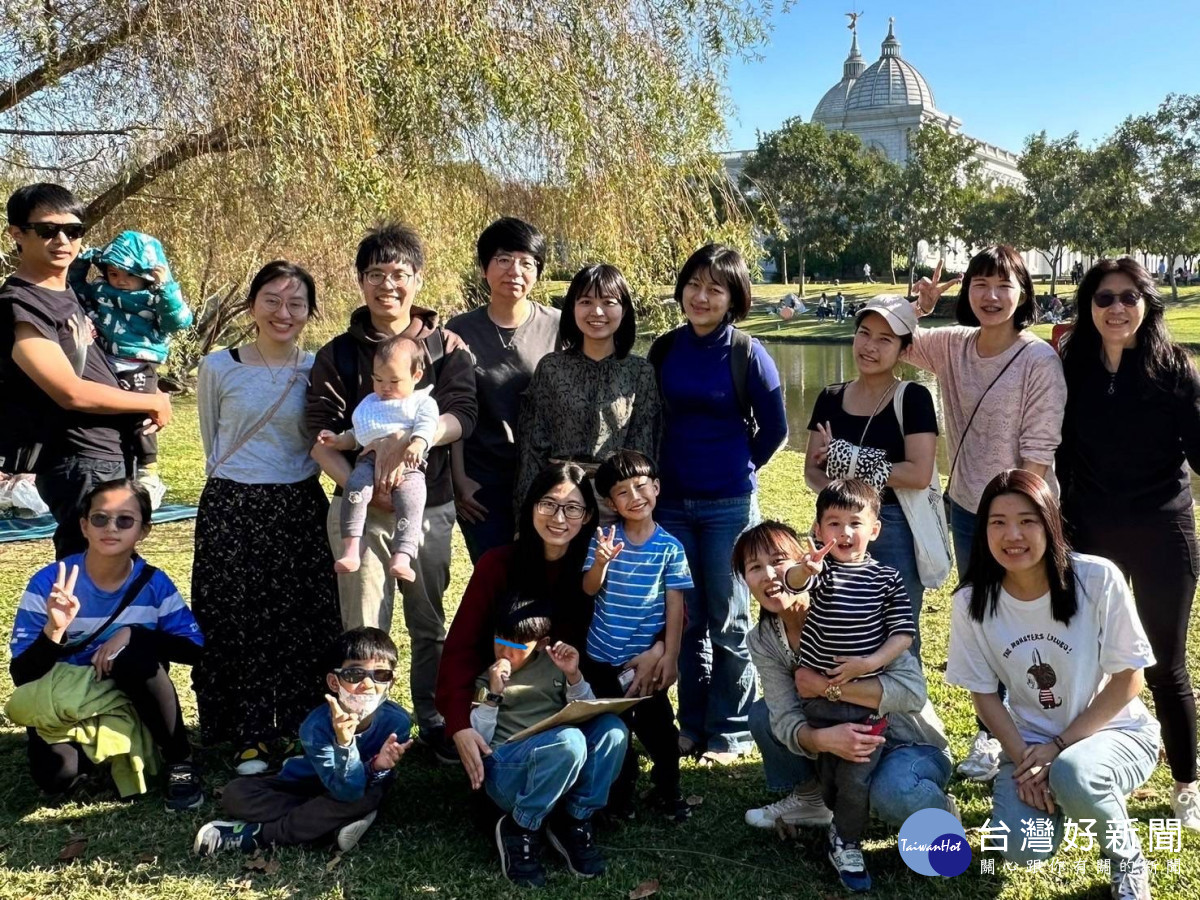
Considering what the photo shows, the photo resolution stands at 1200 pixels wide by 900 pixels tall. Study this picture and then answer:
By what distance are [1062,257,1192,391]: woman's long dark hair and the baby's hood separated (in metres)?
3.13

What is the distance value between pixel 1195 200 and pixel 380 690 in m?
33.7

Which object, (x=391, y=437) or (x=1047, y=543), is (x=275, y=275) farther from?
(x=1047, y=543)

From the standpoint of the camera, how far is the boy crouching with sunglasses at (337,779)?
2.89 m

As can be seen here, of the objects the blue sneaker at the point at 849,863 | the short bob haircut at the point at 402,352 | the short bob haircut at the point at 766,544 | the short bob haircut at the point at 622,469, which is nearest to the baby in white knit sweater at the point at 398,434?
the short bob haircut at the point at 402,352

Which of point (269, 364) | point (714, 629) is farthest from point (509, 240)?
point (714, 629)

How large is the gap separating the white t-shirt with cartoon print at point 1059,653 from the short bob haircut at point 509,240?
1937 mm

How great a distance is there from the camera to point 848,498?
2900 millimetres

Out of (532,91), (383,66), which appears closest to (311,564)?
(383,66)

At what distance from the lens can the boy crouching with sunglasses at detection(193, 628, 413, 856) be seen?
2.89 meters

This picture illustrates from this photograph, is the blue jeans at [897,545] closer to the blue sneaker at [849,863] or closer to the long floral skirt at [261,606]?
the blue sneaker at [849,863]

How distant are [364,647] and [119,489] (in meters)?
1.02

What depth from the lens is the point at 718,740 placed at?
365 centimetres

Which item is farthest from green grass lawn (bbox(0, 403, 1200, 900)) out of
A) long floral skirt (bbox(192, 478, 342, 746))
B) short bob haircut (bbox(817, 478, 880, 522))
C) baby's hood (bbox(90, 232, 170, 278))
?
baby's hood (bbox(90, 232, 170, 278))

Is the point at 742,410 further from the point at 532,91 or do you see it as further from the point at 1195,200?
the point at 1195,200
